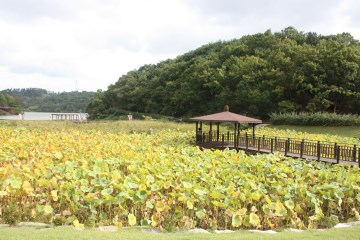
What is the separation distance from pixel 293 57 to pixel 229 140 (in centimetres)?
2144

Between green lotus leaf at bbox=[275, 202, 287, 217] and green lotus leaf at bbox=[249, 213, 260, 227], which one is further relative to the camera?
green lotus leaf at bbox=[275, 202, 287, 217]

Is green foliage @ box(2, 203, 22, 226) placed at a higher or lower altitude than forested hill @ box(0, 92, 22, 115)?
lower

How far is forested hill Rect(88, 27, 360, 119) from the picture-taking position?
101ft

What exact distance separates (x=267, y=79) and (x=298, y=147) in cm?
2300

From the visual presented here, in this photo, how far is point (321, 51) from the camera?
104ft

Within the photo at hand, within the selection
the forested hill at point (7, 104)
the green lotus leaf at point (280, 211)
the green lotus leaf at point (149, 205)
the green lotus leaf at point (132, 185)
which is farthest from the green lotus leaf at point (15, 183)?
the forested hill at point (7, 104)

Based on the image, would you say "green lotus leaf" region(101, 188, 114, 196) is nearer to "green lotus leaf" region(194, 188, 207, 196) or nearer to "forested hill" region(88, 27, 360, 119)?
"green lotus leaf" region(194, 188, 207, 196)

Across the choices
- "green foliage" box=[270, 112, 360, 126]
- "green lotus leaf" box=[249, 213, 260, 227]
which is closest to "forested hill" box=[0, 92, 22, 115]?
"green foliage" box=[270, 112, 360, 126]

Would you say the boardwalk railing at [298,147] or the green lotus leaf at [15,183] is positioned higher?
the green lotus leaf at [15,183]

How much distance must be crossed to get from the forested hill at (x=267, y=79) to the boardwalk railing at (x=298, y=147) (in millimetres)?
17353

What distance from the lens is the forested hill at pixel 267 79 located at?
30641mm

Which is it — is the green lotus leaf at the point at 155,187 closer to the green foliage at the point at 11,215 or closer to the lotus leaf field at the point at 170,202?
the lotus leaf field at the point at 170,202

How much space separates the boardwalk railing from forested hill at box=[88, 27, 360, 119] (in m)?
17.4

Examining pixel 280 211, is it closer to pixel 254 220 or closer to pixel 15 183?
pixel 254 220
